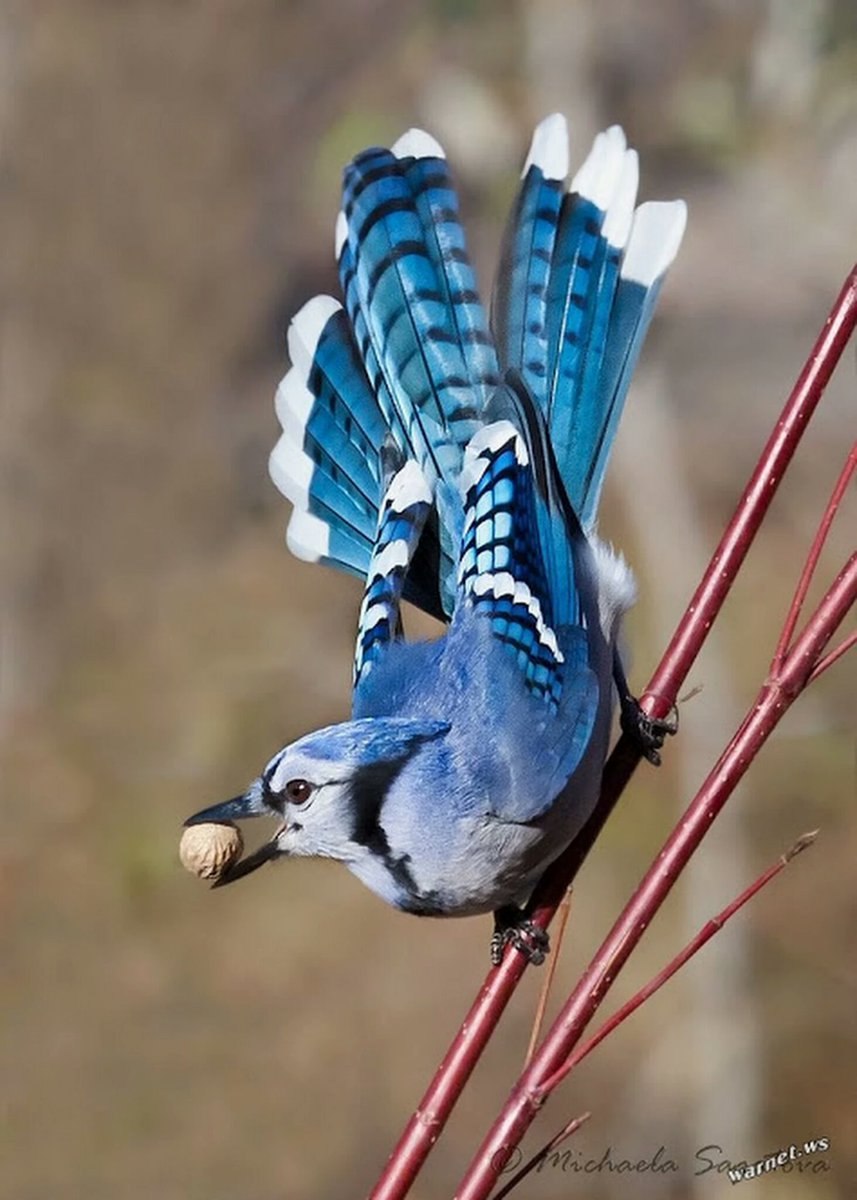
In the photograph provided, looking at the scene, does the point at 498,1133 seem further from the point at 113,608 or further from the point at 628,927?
the point at 113,608

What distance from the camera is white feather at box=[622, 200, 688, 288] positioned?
212 cm

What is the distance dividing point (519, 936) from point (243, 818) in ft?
1.03

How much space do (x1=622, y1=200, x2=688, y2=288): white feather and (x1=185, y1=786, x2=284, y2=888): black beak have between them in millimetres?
932

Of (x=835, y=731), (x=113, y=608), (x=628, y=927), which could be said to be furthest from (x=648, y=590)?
(x=628, y=927)

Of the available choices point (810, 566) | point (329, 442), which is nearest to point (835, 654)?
point (810, 566)

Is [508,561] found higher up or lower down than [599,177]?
lower down

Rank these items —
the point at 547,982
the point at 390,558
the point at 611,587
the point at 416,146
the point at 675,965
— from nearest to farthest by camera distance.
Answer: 1. the point at 675,965
2. the point at 547,982
3. the point at 390,558
4. the point at 611,587
5. the point at 416,146

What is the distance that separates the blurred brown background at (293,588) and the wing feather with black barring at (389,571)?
4.31 ft

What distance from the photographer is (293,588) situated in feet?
20.3

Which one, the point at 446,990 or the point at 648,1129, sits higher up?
the point at 446,990

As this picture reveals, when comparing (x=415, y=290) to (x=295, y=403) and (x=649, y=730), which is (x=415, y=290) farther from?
(x=649, y=730)

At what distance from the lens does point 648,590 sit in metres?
4.79

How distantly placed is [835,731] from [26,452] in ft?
11.4

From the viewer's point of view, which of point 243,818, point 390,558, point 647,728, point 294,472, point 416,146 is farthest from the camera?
point 294,472
